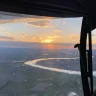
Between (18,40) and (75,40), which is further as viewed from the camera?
(75,40)

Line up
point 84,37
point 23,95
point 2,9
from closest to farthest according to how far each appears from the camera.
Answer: point 2,9 < point 23,95 < point 84,37

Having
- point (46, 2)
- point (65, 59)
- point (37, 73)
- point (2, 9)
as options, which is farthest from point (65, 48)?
point (2, 9)

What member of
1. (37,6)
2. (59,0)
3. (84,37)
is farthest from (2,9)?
(84,37)

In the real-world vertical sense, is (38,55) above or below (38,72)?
above

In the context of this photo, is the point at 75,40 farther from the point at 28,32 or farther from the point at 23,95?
the point at 23,95

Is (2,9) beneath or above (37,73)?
above

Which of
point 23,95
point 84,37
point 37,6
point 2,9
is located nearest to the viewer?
point 2,9

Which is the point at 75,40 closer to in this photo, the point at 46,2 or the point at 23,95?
the point at 46,2

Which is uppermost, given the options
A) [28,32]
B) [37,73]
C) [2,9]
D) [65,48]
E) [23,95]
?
[2,9]
